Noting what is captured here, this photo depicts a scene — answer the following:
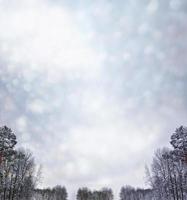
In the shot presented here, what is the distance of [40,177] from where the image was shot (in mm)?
70438

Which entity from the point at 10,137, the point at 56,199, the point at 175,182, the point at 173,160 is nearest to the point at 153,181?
the point at 175,182

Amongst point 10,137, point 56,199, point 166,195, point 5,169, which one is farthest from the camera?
point 56,199

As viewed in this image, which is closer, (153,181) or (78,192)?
(153,181)

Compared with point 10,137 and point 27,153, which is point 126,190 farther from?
point 10,137

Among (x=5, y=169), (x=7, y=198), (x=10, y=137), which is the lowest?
(x=7, y=198)

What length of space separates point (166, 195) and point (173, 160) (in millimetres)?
15765

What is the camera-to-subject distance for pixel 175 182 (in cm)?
6556

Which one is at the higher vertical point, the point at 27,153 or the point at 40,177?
the point at 27,153

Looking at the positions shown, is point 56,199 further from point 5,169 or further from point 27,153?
point 5,169

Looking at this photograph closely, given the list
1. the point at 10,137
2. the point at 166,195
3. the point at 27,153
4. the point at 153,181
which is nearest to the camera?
the point at 10,137

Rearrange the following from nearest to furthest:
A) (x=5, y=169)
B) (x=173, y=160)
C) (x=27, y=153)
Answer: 1. (x=5, y=169)
2. (x=173, y=160)
3. (x=27, y=153)

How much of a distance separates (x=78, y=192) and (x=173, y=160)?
432 feet

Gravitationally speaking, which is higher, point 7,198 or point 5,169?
point 5,169

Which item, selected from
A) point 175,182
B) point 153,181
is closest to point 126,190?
point 153,181
